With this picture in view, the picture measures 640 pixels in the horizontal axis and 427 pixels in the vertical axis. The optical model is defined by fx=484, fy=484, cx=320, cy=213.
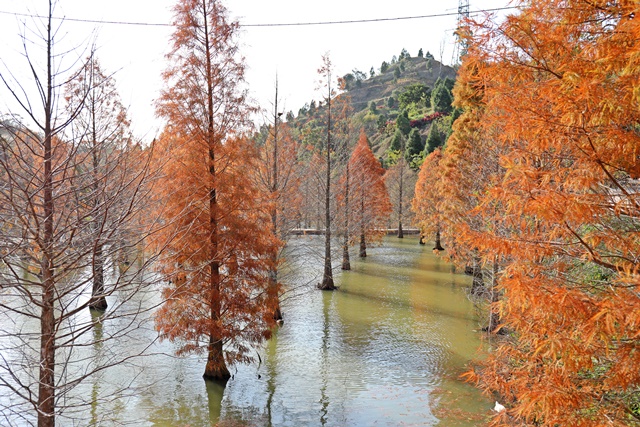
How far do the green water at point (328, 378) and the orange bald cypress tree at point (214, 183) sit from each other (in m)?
1.06

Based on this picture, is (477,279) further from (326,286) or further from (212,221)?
(212,221)

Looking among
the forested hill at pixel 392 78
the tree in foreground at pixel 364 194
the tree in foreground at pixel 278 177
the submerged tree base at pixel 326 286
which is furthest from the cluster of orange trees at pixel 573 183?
the forested hill at pixel 392 78

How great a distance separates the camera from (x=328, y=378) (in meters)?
11.0

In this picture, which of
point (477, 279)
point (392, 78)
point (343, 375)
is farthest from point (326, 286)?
point (392, 78)

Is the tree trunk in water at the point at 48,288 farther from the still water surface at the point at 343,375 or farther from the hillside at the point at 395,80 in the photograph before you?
the hillside at the point at 395,80

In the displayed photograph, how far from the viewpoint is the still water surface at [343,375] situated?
905 cm

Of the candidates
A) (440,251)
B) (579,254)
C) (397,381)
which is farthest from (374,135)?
(579,254)

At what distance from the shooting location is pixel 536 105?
4.24 metres

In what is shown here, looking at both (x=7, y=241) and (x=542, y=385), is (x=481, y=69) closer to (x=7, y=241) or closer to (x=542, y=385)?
(x=542, y=385)

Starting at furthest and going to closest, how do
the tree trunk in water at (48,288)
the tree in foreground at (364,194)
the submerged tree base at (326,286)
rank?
the tree in foreground at (364,194) < the submerged tree base at (326,286) < the tree trunk in water at (48,288)

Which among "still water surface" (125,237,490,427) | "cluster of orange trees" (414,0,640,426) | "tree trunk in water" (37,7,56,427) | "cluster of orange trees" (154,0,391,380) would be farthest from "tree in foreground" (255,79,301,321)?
"cluster of orange trees" (414,0,640,426)

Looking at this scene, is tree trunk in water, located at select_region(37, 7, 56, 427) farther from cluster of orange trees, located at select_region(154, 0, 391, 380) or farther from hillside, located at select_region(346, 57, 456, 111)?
hillside, located at select_region(346, 57, 456, 111)

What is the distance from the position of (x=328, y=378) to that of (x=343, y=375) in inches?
15.9

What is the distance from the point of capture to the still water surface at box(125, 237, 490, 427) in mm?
9047
